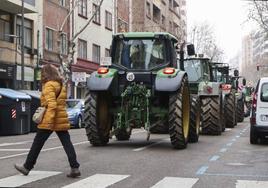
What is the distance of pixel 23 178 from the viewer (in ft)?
29.8

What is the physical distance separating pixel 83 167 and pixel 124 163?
3.23 feet

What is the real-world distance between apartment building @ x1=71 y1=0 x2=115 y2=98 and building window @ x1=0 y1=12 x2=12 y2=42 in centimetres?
772

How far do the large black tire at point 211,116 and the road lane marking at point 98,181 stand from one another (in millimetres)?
10925

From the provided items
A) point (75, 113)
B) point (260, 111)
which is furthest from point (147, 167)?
point (75, 113)

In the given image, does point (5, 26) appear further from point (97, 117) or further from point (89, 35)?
point (97, 117)

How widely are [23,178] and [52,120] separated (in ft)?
3.37

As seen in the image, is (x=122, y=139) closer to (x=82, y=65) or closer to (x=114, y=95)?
(x=114, y=95)

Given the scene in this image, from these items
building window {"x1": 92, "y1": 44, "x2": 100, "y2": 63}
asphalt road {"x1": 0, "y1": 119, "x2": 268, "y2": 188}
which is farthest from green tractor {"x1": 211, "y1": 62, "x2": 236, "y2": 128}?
building window {"x1": 92, "y1": 44, "x2": 100, "y2": 63}

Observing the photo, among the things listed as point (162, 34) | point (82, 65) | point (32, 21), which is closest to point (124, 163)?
point (162, 34)

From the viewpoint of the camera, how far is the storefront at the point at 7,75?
30422mm

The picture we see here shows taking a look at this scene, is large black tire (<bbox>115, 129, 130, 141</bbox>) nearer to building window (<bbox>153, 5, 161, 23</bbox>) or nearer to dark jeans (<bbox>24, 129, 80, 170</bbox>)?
dark jeans (<bbox>24, 129, 80, 170</bbox>)

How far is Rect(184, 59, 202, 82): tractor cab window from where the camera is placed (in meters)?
20.9

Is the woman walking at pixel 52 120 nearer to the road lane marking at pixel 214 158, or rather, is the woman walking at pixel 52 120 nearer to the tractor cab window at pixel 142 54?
the road lane marking at pixel 214 158

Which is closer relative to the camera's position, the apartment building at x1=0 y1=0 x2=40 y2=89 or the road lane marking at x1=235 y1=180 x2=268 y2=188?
the road lane marking at x1=235 y1=180 x2=268 y2=188
